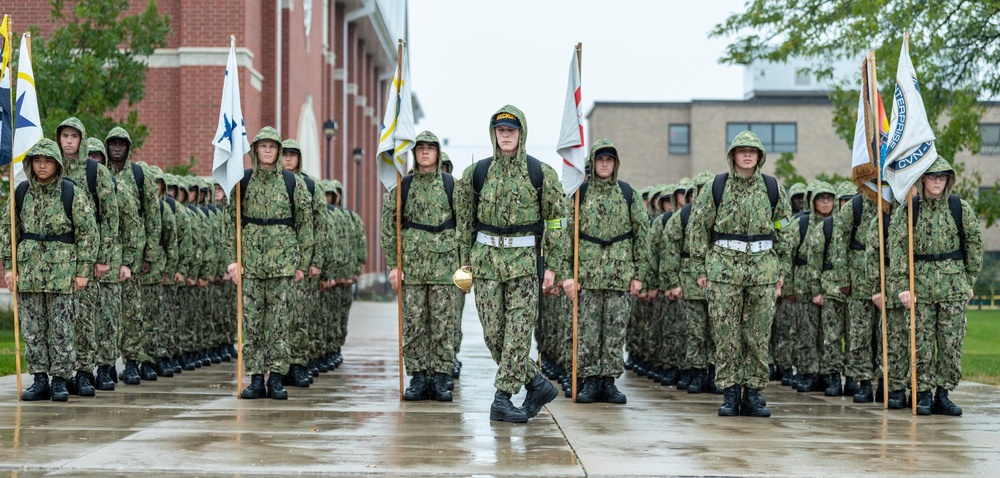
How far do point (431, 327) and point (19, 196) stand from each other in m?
3.58

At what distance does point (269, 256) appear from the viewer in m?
11.0

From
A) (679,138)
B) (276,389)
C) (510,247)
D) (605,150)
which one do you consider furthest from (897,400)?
(679,138)

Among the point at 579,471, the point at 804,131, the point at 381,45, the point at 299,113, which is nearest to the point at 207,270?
the point at 579,471

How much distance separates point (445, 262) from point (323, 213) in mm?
1425

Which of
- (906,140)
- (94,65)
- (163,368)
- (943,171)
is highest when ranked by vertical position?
(94,65)

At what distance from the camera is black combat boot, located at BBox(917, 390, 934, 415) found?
1046 centimetres

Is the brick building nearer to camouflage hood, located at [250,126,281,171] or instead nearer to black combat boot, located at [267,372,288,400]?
camouflage hood, located at [250,126,281,171]

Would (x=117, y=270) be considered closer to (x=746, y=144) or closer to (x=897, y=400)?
(x=746, y=144)

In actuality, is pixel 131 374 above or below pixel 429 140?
below

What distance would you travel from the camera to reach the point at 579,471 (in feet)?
23.3

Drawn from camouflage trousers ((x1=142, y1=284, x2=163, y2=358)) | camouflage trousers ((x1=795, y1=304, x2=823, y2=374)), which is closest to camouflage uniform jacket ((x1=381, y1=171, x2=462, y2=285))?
camouflage trousers ((x1=142, y1=284, x2=163, y2=358))

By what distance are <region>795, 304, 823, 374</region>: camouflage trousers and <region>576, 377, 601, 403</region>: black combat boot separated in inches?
111

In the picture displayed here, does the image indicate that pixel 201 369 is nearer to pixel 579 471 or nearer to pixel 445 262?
pixel 445 262

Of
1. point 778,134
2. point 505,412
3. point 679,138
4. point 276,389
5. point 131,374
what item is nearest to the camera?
point 505,412
